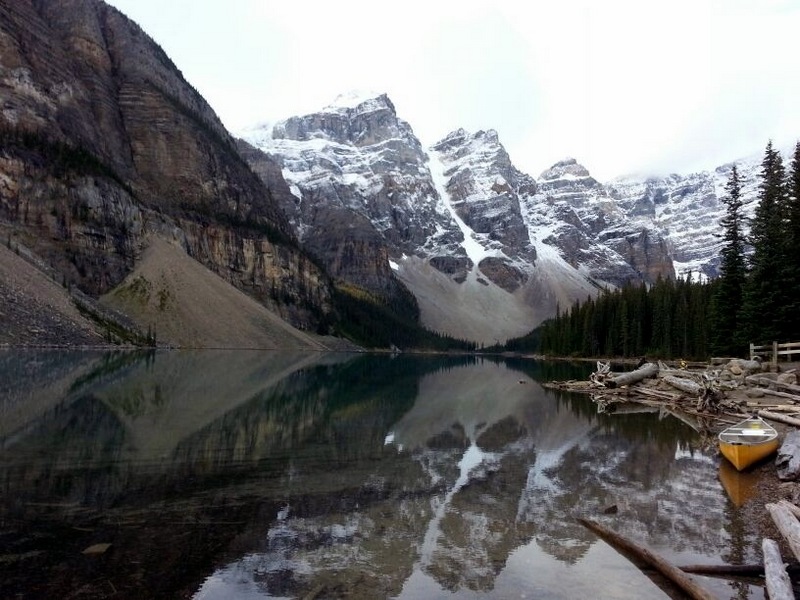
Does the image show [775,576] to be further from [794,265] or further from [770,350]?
[794,265]

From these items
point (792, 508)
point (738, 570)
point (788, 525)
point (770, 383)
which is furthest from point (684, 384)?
point (738, 570)

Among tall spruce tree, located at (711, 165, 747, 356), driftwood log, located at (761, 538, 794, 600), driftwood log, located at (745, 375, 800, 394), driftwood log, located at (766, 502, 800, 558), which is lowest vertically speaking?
driftwood log, located at (761, 538, 794, 600)

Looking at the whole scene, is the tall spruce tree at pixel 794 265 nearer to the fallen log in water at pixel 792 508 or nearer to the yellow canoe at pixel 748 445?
the yellow canoe at pixel 748 445

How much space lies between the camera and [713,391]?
3244 cm

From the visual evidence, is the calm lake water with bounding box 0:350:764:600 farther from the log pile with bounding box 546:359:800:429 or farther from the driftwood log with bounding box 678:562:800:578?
the log pile with bounding box 546:359:800:429

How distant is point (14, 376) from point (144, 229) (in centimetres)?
11812

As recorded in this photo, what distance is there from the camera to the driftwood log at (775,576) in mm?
8336

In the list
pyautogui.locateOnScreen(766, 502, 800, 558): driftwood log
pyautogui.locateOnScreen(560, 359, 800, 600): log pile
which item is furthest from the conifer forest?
pyautogui.locateOnScreen(766, 502, 800, 558): driftwood log

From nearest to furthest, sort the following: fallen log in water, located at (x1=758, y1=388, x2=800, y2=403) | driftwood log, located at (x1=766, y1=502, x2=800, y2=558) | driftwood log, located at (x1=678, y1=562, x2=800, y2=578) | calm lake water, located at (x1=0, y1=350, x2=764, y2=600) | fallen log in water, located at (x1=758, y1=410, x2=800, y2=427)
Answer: calm lake water, located at (x1=0, y1=350, x2=764, y2=600) → driftwood log, located at (x1=678, y1=562, x2=800, y2=578) → driftwood log, located at (x1=766, y1=502, x2=800, y2=558) → fallen log in water, located at (x1=758, y1=410, x2=800, y2=427) → fallen log in water, located at (x1=758, y1=388, x2=800, y2=403)

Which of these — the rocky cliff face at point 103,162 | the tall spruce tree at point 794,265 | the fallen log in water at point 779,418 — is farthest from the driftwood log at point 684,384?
the rocky cliff face at point 103,162

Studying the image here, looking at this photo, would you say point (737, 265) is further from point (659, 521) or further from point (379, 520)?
point (379, 520)

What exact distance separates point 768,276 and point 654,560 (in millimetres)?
46164

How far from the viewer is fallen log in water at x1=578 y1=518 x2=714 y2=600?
9047 millimetres

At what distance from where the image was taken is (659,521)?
13453 mm
